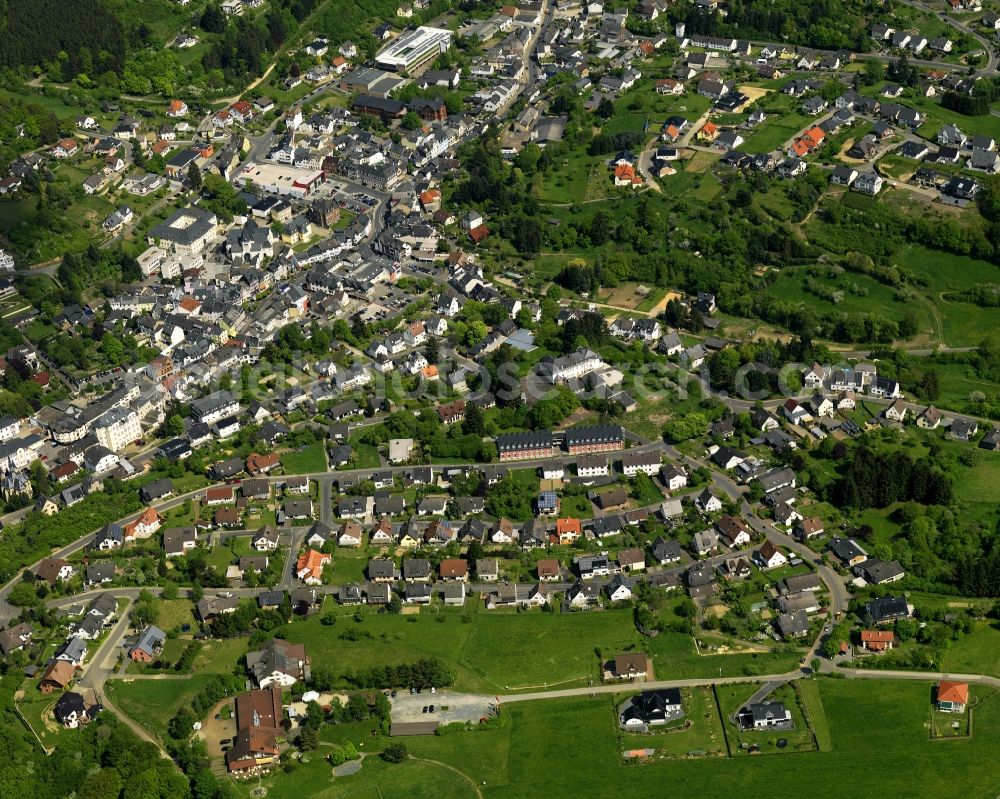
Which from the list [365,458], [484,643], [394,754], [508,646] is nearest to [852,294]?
[365,458]

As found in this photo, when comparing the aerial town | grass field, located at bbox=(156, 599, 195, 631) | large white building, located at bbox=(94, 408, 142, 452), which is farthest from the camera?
large white building, located at bbox=(94, 408, 142, 452)

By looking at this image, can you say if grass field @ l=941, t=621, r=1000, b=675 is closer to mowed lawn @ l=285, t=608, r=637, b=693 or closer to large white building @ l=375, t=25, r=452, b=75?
mowed lawn @ l=285, t=608, r=637, b=693

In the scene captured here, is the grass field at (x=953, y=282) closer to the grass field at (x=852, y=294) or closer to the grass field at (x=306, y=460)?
the grass field at (x=852, y=294)

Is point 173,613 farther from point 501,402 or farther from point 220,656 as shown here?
point 501,402

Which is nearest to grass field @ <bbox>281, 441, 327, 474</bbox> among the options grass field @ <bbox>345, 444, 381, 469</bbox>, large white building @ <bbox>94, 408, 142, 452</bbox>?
grass field @ <bbox>345, 444, 381, 469</bbox>

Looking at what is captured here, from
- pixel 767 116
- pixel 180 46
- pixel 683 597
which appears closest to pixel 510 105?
pixel 767 116

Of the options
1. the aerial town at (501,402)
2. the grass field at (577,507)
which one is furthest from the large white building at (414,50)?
the grass field at (577,507)
